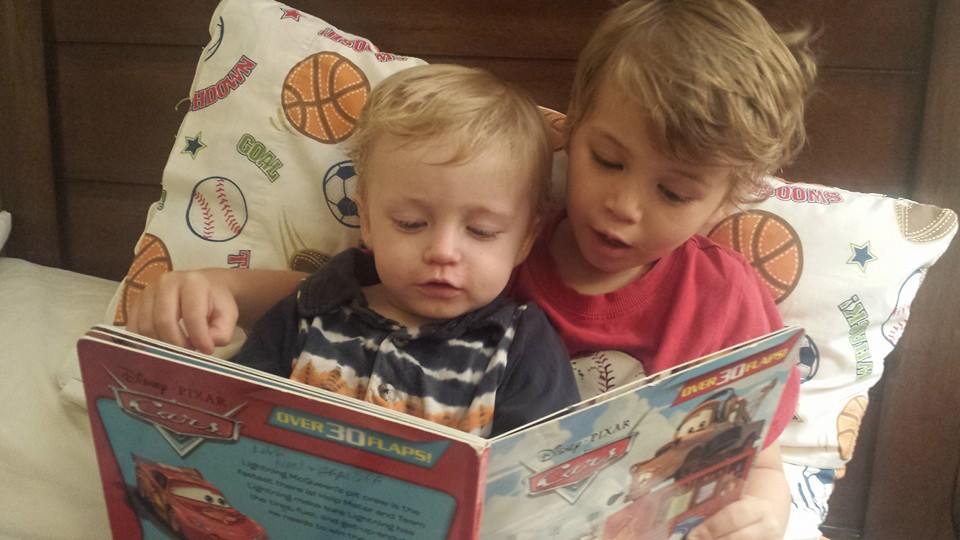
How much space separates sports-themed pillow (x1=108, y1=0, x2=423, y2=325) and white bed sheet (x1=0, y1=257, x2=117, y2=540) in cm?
13

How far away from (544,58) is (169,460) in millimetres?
732

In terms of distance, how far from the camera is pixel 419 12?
1057 millimetres

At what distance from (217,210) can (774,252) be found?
0.66m

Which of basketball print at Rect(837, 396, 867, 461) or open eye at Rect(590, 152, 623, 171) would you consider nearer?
open eye at Rect(590, 152, 623, 171)

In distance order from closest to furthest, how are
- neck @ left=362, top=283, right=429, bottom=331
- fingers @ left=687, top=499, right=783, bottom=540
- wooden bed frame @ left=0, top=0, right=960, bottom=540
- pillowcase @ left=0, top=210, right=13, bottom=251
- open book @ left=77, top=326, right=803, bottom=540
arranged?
1. open book @ left=77, top=326, right=803, bottom=540
2. fingers @ left=687, top=499, right=783, bottom=540
3. neck @ left=362, top=283, right=429, bottom=331
4. wooden bed frame @ left=0, top=0, right=960, bottom=540
5. pillowcase @ left=0, top=210, right=13, bottom=251

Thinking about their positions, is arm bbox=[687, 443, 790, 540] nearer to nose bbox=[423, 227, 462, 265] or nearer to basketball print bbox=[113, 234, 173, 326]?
nose bbox=[423, 227, 462, 265]

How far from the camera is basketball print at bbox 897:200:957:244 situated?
850 mm

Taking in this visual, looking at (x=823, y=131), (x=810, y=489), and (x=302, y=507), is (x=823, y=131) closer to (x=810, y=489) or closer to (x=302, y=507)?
(x=810, y=489)

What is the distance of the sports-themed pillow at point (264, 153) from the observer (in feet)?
2.94

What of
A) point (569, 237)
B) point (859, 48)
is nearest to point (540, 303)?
point (569, 237)

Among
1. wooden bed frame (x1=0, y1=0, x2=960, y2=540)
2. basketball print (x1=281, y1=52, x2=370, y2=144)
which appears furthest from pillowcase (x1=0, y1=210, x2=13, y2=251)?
basketball print (x1=281, y1=52, x2=370, y2=144)

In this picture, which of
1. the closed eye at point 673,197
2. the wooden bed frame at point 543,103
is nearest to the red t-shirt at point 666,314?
the closed eye at point 673,197

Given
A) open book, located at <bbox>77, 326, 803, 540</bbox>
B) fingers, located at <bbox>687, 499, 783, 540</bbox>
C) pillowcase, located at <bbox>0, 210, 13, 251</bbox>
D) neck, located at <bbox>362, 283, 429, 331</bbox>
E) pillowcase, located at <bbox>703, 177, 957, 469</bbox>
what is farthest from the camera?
pillowcase, located at <bbox>0, 210, 13, 251</bbox>

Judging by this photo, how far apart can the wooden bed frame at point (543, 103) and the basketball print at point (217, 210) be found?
323mm
